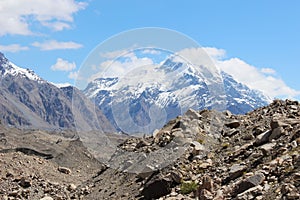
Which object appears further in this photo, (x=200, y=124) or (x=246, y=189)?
(x=200, y=124)

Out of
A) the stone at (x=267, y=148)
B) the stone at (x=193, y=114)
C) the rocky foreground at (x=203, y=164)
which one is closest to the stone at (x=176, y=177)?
the rocky foreground at (x=203, y=164)

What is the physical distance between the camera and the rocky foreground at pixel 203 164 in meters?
14.6

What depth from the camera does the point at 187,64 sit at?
19.8 m

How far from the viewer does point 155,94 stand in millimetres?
20438

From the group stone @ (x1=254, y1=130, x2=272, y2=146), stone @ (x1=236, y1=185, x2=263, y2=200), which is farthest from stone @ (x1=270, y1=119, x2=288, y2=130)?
stone @ (x1=236, y1=185, x2=263, y2=200)

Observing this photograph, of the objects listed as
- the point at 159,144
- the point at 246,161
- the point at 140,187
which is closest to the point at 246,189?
the point at 246,161

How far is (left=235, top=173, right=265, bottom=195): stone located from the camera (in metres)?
14.4

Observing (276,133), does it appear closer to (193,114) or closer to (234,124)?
(234,124)

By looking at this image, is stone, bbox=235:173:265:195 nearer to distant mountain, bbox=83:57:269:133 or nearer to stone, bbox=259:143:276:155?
stone, bbox=259:143:276:155

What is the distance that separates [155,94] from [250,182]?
23.1ft

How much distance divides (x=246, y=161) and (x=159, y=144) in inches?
253

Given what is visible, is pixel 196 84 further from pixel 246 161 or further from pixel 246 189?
pixel 246 189

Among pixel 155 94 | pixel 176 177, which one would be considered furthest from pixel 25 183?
pixel 176 177

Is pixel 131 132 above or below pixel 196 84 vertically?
below
